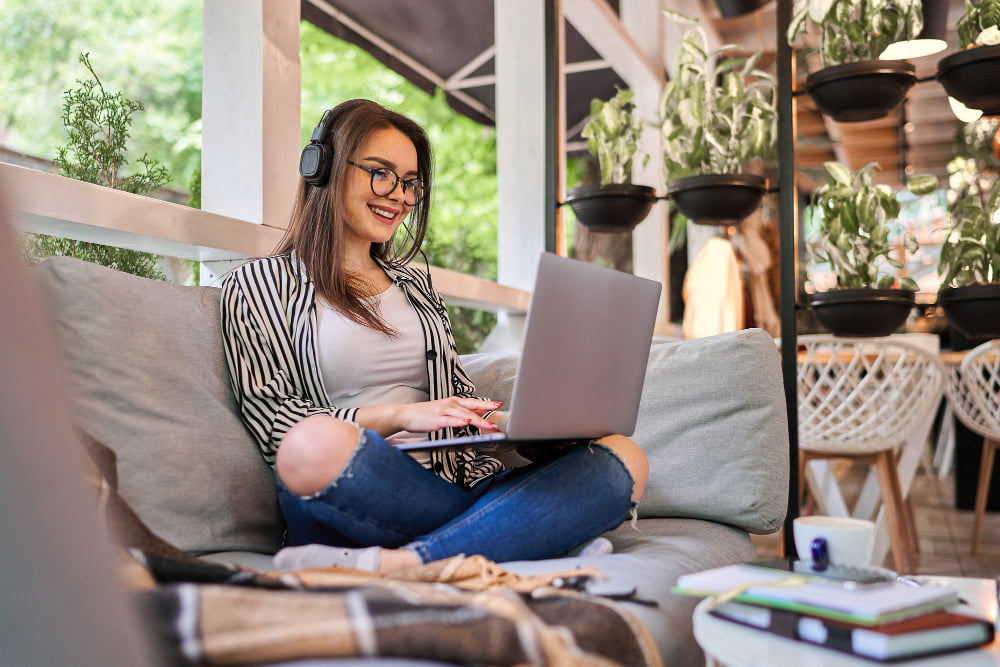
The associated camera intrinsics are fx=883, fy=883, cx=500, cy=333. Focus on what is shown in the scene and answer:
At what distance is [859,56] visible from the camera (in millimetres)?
2219

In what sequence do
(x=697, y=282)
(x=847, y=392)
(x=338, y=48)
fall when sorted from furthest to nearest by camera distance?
(x=338, y=48), (x=697, y=282), (x=847, y=392)

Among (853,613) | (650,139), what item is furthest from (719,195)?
(650,139)

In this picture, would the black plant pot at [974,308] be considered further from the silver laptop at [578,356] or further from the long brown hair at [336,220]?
the long brown hair at [336,220]

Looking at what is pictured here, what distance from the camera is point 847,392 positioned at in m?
2.77

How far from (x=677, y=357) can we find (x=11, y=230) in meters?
1.54

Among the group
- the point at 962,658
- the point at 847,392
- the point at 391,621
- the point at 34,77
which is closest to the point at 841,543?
the point at 962,658

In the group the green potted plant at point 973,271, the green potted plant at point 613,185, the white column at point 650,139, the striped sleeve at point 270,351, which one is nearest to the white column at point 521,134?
the green potted plant at point 613,185

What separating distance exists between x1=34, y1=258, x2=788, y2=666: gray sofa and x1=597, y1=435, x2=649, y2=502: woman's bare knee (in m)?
0.09

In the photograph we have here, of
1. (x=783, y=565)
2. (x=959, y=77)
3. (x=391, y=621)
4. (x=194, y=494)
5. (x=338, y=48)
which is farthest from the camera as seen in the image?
(x=338, y=48)

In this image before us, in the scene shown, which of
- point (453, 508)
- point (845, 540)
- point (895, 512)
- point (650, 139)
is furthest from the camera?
point (650, 139)

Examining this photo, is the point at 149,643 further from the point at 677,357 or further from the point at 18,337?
the point at 677,357

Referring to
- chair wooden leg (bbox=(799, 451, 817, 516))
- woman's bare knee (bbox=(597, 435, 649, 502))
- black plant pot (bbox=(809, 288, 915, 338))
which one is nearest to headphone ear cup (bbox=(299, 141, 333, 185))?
woman's bare knee (bbox=(597, 435, 649, 502))

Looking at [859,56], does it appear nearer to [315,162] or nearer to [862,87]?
[862,87]

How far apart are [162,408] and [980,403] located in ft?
10.7
